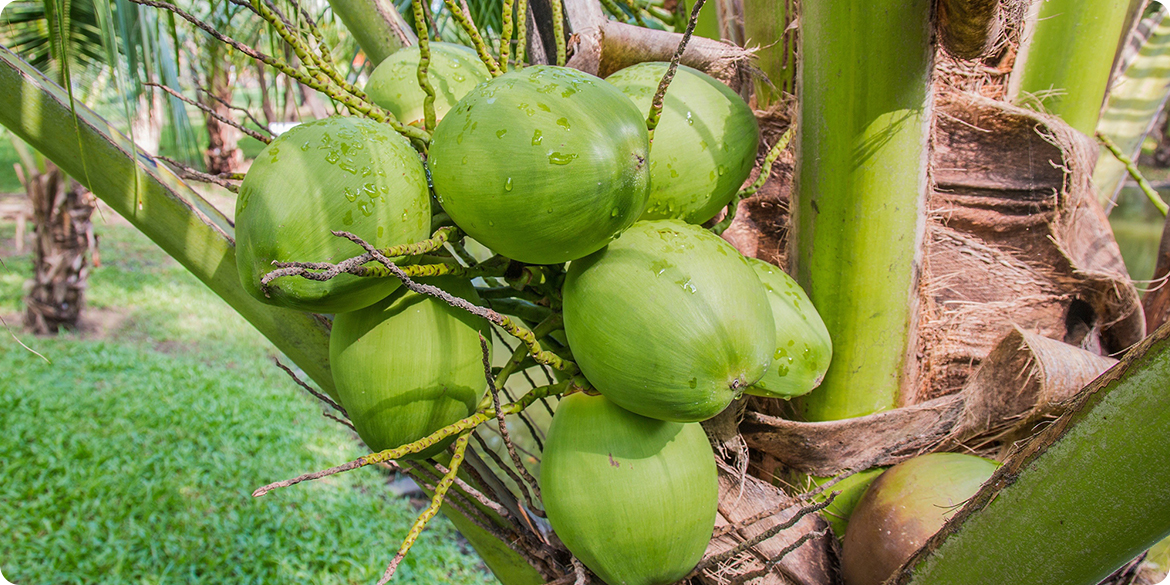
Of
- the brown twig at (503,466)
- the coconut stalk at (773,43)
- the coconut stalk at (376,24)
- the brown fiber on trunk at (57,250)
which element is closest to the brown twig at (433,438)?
the brown twig at (503,466)

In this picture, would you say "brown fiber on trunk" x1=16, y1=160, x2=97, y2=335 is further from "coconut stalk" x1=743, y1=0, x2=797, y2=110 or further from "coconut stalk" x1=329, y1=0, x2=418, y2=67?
"coconut stalk" x1=743, y1=0, x2=797, y2=110

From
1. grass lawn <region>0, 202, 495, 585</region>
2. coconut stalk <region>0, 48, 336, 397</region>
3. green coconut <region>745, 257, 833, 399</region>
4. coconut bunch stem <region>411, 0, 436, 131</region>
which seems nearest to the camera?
coconut bunch stem <region>411, 0, 436, 131</region>

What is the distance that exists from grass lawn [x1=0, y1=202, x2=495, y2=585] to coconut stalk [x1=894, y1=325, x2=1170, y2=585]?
2998 mm

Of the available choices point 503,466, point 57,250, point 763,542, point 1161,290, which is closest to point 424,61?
point 503,466

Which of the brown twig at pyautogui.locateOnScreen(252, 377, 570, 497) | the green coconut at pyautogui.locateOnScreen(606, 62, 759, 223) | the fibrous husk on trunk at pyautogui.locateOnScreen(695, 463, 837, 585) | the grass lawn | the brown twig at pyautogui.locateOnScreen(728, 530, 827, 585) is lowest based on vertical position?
the grass lawn

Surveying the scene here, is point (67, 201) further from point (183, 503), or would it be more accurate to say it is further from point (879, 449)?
point (879, 449)

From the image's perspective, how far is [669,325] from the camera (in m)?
0.87

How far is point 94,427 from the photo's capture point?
4.09 metres

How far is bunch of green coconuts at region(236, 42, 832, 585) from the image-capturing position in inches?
33.4

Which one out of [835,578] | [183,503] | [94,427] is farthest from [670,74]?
[94,427]

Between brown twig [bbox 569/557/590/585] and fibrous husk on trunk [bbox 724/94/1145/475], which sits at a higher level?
fibrous husk on trunk [bbox 724/94/1145/475]

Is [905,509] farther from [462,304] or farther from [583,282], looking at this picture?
[462,304]

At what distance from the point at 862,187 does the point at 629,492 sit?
577 mm

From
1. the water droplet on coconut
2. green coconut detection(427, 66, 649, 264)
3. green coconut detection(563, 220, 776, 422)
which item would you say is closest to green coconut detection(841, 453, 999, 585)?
green coconut detection(563, 220, 776, 422)
